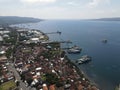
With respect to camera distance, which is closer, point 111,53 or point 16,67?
point 16,67

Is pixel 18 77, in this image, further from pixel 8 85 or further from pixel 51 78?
pixel 51 78

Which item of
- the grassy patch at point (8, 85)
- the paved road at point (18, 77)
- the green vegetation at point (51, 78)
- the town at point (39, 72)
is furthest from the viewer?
A: the green vegetation at point (51, 78)

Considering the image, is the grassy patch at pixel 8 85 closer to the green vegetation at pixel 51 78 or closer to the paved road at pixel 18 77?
the paved road at pixel 18 77

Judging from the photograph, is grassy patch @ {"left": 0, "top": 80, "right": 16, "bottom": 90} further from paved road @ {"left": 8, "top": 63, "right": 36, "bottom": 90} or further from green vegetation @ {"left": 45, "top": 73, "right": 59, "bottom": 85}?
green vegetation @ {"left": 45, "top": 73, "right": 59, "bottom": 85}

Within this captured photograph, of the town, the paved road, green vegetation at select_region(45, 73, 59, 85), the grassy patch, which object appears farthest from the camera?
green vegetation at select_region(45, 73, 59, 85)

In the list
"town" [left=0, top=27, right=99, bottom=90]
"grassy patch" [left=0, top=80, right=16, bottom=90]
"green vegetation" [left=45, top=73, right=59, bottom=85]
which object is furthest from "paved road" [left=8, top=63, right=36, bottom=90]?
"green vegetation" [left=45, top=73, right=59, bottom=85]

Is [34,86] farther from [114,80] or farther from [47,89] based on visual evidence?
[114,80]


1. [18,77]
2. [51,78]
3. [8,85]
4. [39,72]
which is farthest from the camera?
[39,72]

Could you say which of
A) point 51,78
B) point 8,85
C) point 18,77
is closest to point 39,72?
point 18,77

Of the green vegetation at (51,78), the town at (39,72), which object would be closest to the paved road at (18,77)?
the town at (39,72)

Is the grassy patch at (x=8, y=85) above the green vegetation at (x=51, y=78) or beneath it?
beneath

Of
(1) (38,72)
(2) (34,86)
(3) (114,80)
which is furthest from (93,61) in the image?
(2) (34,86)
